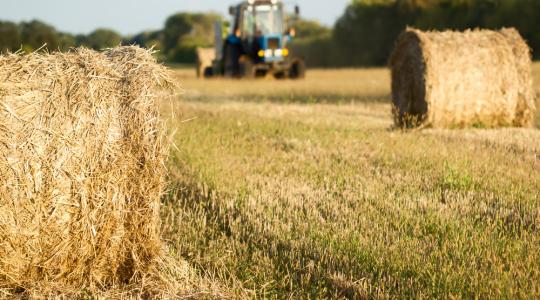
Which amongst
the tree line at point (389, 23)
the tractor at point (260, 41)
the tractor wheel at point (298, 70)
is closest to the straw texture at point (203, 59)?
the tree line at point (389, 23)

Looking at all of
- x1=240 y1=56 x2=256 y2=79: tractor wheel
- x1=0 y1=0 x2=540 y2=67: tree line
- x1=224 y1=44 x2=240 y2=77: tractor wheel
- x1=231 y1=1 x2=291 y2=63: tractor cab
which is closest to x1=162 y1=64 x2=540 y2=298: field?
x1=240 y1=56 x2=256 y2=79: tractor wheel

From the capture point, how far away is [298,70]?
2462 cm

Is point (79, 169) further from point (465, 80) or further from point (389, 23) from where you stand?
point (389, 23)

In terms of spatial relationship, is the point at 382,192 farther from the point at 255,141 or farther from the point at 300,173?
the point at 255,141

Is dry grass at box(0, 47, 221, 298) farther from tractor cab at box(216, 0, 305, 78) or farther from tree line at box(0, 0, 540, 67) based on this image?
tree line at box(0, 0, 540, 67)

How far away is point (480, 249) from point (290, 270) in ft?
4.12

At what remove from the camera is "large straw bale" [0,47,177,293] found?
4570 mm

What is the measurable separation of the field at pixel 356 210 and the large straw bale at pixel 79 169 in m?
0.32

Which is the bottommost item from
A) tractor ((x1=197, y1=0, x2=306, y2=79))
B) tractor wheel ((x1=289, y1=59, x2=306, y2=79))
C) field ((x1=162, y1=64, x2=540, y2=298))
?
field ((x1=162, y1=64, x2=540, y2=298))

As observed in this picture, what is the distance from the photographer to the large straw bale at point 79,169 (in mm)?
4570

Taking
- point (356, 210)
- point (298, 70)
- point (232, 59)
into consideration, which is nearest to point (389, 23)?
point (298, 70)

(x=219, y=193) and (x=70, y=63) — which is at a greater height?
(x=70, y=63)

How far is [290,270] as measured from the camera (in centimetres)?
491

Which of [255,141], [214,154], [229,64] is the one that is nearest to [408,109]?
[255,141]
